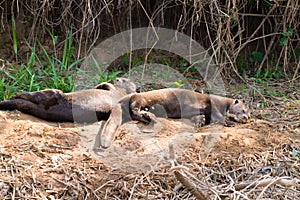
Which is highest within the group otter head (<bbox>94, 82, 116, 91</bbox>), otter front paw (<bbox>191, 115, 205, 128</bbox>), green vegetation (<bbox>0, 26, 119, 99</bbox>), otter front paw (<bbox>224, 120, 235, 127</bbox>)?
otter head (<bbox>94, 82, 116, 91</bbox>)

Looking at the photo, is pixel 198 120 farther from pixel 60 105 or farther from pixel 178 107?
pixel 60 105

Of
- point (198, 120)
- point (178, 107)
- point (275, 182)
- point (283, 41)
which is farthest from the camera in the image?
point (283, 41)

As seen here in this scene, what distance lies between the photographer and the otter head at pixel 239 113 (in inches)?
152

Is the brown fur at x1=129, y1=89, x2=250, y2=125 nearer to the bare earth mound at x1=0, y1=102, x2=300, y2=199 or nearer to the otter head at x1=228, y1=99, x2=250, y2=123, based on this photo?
the otter head at x1=228, y1=99, x2=250, y2=123

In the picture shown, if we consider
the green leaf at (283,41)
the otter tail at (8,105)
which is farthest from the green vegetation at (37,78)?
the green leaf at (283,41)

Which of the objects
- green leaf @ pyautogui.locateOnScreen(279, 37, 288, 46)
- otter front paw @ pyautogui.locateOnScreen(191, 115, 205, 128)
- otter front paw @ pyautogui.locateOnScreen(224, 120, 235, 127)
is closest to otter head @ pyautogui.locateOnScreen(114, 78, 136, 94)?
otter front paw @ pyautogui.locateOnScreen(191, 115, 205, 128)

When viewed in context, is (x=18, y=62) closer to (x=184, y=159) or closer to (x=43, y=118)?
(x=43, y=118)

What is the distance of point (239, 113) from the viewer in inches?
153

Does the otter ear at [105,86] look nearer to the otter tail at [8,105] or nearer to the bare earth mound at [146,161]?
the bare earth mound at [146,161]

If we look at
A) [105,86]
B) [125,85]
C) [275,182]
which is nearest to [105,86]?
[105,86]

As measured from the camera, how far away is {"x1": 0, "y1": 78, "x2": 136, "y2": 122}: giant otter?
356 centimetres

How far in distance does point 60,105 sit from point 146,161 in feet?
3.10

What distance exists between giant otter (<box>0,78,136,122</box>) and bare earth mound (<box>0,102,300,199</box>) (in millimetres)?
91

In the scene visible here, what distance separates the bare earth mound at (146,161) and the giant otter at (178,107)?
0.44 ft
